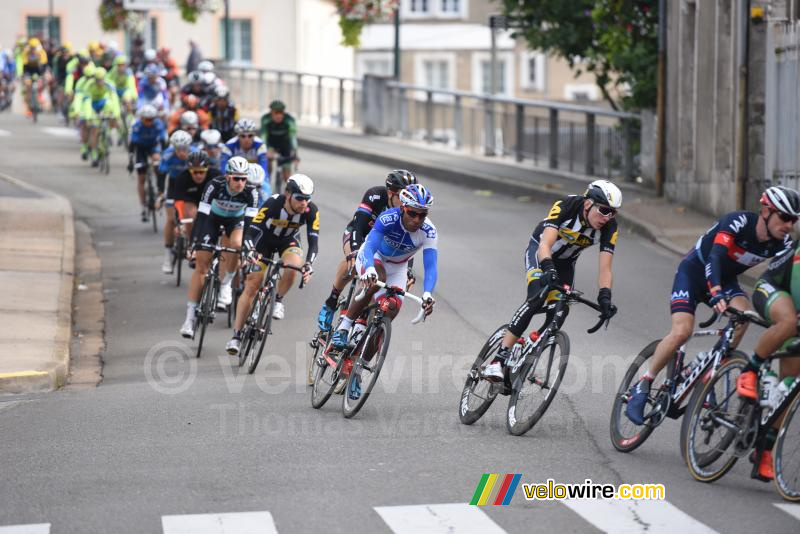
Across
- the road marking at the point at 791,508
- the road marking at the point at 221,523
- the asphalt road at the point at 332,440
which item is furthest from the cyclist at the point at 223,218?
the road marking at the point at 791,508

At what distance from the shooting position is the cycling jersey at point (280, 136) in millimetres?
22672

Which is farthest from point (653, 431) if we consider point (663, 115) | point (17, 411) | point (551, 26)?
point (551, 26)

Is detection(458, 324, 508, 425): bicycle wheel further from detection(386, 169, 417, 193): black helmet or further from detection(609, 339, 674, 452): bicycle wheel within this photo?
detection(386, 169, 417, 193): black helmet

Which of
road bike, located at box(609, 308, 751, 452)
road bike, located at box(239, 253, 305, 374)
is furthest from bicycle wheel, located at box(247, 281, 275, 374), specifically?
road bike, located at box(609, 308, 751, 452)

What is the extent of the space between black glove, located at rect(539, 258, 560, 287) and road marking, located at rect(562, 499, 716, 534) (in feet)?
6.81

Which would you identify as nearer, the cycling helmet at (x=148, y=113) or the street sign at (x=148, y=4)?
the cycling helmet at (x=148, y=113)

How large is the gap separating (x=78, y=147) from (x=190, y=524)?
27.5 meters

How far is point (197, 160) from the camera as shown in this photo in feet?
55.8

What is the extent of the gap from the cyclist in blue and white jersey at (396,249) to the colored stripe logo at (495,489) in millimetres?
2108

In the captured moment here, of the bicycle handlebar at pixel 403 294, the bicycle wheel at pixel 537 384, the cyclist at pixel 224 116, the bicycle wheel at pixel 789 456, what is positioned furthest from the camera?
the cyclist at pixel 224 116

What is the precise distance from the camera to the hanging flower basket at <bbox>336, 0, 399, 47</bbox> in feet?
111

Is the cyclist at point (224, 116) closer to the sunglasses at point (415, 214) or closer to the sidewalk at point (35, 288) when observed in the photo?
the sidewalk at point (35, 288)

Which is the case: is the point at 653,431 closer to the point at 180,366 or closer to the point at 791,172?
the point at 180,366

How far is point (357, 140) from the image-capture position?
1369 inches
